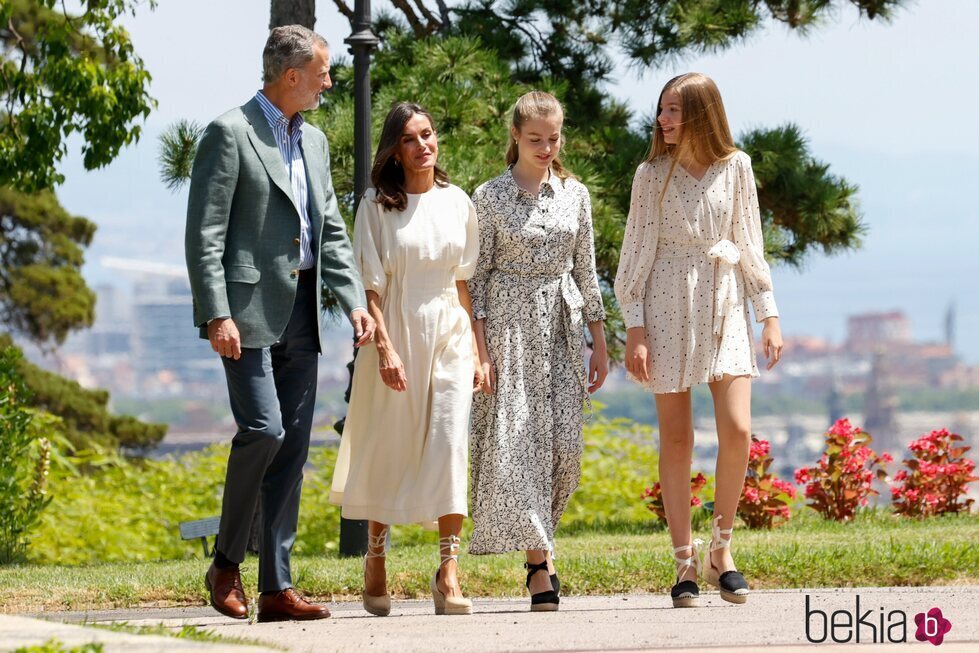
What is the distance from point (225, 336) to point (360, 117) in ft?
11.3

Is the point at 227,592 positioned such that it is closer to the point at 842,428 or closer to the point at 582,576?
the point at 582,576

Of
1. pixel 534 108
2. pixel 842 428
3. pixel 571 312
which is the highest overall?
pixel 534 108

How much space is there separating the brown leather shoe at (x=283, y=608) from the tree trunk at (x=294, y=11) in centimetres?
491

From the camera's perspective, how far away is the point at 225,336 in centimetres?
472

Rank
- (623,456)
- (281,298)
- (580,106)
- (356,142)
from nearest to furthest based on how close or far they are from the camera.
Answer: (281,298) < (356,142) < (580,106) < (623,456)

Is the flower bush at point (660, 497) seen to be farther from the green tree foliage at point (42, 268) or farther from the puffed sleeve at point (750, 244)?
the green tree foliage at point (42, 268)

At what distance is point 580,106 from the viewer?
34.8 feet

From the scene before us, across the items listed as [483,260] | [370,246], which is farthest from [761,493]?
[370,246]

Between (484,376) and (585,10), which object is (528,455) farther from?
(585,10)

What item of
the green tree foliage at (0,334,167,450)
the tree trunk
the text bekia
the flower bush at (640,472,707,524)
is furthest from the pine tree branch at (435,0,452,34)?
the green tree foliage at (0,334,167,450)

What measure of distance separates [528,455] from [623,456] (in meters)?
8.80

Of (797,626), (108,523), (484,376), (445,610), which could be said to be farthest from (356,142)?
(108,523)

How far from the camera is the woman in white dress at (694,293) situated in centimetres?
525

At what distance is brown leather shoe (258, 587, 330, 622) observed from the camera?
193 inches
